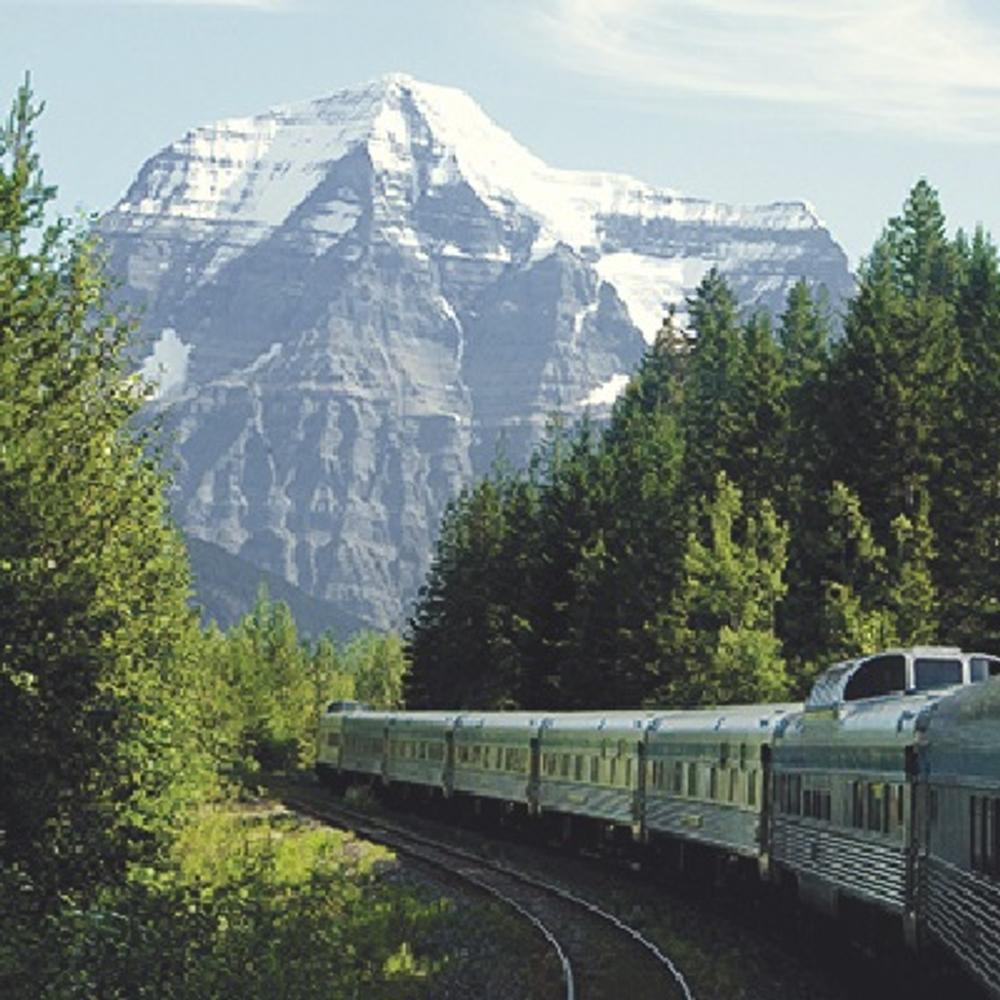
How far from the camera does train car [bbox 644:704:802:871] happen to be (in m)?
37.0

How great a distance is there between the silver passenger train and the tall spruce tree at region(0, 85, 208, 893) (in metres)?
9.12

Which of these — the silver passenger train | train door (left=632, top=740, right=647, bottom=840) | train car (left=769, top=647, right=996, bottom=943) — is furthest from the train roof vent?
train car (left=769, top=647, right=996, bottom=943)

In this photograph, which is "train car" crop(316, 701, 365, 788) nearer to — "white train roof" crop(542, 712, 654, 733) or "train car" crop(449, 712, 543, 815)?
"train car" crop(449, 712, 543, 815)

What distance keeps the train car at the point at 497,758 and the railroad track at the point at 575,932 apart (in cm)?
277

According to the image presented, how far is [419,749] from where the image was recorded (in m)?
77.3

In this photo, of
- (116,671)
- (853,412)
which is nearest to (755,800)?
(116,671)

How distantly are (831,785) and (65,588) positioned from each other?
9785 millimetres

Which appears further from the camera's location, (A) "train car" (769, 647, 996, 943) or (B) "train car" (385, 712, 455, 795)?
(B) "train car" (385, 712, 455, 795)

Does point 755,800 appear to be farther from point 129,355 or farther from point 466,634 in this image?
point 466,634

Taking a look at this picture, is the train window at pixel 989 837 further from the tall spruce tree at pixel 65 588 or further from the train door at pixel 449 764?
the train door at pixel 449 764

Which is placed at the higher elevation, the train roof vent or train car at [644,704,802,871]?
the train roof vent

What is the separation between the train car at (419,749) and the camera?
72.8 meters

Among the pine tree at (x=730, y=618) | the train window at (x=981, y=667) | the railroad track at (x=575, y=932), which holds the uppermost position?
the pine tree at (x=730, y=618)

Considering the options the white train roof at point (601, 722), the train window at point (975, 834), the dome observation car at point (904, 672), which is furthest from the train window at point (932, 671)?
the white train roof at point (601, 722)
